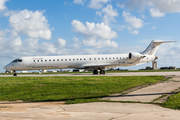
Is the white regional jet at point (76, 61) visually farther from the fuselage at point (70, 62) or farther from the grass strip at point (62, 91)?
the grass strip at point (62, 91)

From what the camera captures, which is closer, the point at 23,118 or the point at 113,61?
the point at 23,118

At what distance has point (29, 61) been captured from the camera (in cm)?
3684

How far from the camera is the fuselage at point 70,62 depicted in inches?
1449

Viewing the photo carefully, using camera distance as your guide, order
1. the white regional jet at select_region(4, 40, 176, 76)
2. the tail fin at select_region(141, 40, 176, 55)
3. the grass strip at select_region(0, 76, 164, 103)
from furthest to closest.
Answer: the tail fin at select_region(141, 40, 176, 55) → the white regional jet at select_region(4, 40, 176, 76) → the grass strip at select_region(0, 76, 164, 103)

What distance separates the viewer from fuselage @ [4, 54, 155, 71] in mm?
36812

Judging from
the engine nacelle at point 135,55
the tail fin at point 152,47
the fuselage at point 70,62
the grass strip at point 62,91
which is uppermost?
the tail fin at point 152,47

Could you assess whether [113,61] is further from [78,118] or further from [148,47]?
[78,118]

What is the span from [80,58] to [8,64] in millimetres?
12721

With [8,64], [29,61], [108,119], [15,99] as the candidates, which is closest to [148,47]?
[29,61]

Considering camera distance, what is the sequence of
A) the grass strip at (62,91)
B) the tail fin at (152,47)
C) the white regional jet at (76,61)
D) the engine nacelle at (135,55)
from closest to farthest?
the grass strip at (62,91) < the white regional jet at (76,61) < the engine nacelle at (135,55) < the tail fin at (152,47)

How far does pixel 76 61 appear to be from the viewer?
37.3 m

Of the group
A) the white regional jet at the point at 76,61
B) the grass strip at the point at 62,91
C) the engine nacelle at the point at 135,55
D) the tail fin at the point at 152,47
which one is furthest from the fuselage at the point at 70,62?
the grass strip at the point at 62,91

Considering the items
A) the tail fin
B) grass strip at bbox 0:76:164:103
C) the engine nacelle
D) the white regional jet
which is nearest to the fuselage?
the white regional jet

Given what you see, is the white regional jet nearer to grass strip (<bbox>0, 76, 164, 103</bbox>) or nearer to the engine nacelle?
the engine nacelle
